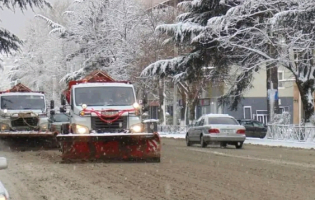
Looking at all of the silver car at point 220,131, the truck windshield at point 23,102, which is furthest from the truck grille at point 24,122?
the silver car at point 220,131

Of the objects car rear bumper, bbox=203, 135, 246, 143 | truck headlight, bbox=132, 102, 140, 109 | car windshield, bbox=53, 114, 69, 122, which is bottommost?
car rear bumper, bbox=203, 135, 246, 143

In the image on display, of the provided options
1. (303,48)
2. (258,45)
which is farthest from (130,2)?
(303,48)

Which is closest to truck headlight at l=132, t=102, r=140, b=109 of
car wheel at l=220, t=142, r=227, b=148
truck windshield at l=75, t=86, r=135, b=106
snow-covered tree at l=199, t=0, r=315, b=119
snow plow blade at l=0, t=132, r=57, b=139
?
truck windshield at l=75, t=86, r=135, b=106

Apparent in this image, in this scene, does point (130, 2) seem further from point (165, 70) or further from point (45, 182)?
point (45, 182)

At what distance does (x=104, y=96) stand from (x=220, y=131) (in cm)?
898

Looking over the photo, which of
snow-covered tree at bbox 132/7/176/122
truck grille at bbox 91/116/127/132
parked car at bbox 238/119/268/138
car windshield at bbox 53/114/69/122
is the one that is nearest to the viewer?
truck grille at bbox 91/116/127/132

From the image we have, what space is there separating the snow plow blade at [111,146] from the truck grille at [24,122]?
9.17 meters

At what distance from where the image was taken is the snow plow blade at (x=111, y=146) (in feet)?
64.4

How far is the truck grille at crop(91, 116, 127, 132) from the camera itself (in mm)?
20406

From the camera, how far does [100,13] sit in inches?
2291

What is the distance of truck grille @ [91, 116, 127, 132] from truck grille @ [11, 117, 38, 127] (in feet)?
30.4

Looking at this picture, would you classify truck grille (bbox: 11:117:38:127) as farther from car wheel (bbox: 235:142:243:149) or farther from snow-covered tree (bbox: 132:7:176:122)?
snow-covered tree (bbox: 132:7:176:122)

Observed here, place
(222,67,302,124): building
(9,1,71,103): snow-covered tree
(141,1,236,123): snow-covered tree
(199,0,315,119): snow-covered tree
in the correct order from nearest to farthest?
1. (199,0,315,119): snow-covered tree
2. (141,1,236,123): snow-covered tree
3. (222,67,302,124): building
4. (9,1,71,103): snow-covered tree

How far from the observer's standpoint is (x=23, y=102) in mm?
30156
